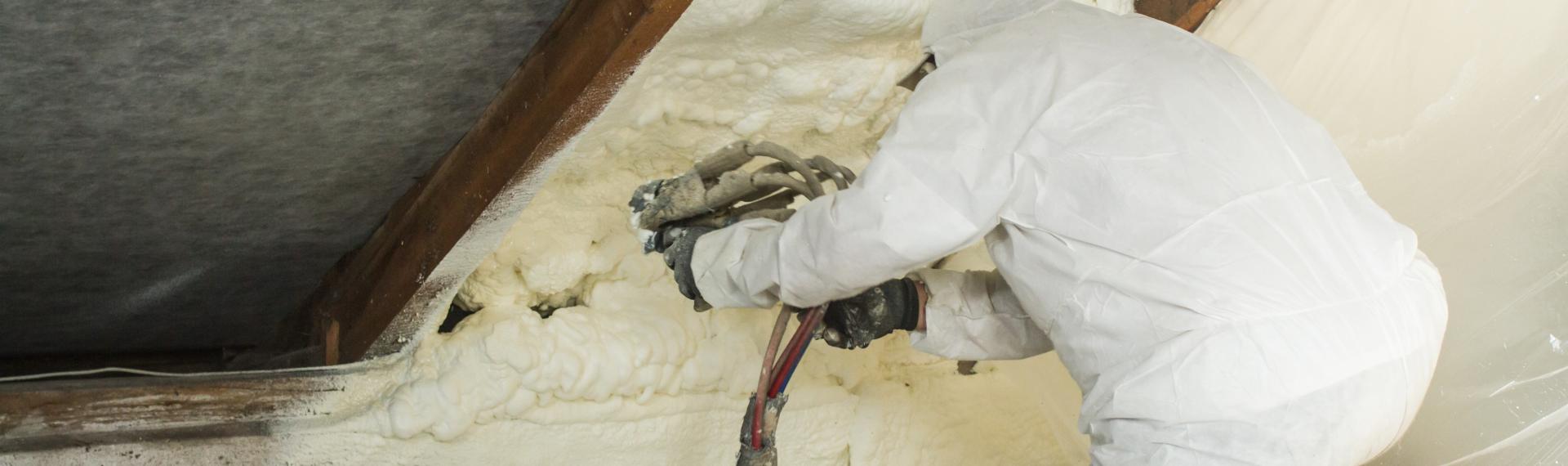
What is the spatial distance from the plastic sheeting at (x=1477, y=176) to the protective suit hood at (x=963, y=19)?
678 mm

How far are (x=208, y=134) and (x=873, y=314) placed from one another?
952 millimetres

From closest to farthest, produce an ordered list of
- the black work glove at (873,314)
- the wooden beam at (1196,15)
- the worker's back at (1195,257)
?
the worker's back at (1195,257) → the black work glove at (873,314) → the wooden beam at (1196,15)

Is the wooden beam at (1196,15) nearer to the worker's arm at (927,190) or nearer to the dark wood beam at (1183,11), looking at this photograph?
the dark wood beam at (1183,11)

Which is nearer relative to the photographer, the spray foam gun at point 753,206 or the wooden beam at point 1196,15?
the spray foam gun at point 753,206

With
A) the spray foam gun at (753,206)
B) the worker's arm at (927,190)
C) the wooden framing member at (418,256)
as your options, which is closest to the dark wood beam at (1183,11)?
the spray foam gun at (753,206)

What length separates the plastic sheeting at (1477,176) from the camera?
1519 mm

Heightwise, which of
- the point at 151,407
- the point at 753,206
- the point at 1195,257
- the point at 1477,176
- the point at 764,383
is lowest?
the point at 151,407

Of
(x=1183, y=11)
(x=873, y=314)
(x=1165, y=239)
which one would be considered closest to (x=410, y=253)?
(x=873, y=314)

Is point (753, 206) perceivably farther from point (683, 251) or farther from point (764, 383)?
Result: point (764, 383)

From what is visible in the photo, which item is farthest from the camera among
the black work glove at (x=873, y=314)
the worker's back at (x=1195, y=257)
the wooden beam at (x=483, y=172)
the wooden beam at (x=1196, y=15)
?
the wooden beam at (x=1196, y=15)

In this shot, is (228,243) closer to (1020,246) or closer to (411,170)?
(411,170)

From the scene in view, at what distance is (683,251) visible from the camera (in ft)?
5.24

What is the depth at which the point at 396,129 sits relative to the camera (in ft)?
5.52

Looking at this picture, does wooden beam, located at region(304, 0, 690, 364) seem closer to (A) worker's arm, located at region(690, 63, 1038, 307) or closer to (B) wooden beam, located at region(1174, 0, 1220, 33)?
(A) worker's arm, located at region(690, 63, 1038, 307)
